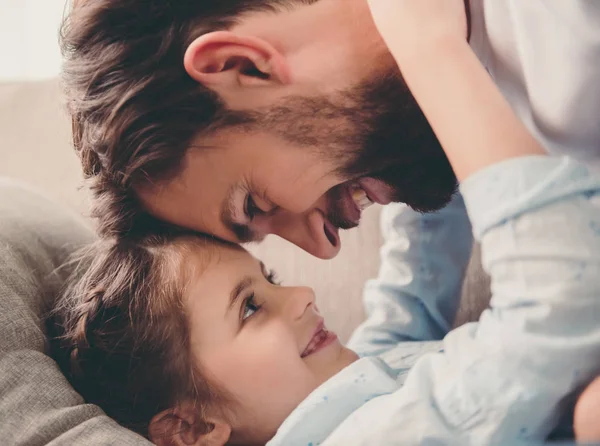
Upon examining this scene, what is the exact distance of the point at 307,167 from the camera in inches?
34.0

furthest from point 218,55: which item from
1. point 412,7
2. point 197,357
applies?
point 197,357

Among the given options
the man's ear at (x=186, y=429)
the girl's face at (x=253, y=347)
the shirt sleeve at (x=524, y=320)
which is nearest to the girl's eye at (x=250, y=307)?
the girl's face at (x=253, y=347)

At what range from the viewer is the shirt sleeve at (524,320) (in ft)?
1.96

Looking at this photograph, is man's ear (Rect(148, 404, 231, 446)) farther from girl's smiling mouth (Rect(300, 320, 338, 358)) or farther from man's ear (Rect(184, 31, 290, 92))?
man's ear (Rect(184, 31, 290, 92))

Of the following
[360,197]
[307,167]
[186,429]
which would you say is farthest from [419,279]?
[186,429]

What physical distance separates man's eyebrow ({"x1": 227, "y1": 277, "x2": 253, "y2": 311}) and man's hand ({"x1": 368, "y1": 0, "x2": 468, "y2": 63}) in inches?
12.5

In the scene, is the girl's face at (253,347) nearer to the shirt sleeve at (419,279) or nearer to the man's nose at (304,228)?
the man's nose at (304,228)

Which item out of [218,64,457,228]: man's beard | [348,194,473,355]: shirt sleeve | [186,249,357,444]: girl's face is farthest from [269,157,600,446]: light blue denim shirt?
[348,194,473,355]: shirt sleeve

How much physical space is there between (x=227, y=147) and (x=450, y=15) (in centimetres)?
29

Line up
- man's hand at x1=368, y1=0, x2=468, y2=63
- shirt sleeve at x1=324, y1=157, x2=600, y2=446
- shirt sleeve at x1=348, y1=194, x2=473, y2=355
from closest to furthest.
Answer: shirt sleeve at x1=324, y1=157, x2=600, y2=446 < man's hand at x1=368, y1=0, x2=468, y2=63 < shirt sleeve at x1=348, y1=194, x2=473, y2=355

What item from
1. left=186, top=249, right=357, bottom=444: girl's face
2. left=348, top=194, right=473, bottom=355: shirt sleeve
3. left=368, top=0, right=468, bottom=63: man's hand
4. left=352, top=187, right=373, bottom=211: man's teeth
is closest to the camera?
left=368, top=0, right=468, bottom=63: man's hand

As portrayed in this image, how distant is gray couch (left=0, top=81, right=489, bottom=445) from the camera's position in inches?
29.6

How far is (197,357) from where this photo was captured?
835 mm

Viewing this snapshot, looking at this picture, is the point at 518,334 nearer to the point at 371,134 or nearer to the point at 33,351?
the point at 371,134
